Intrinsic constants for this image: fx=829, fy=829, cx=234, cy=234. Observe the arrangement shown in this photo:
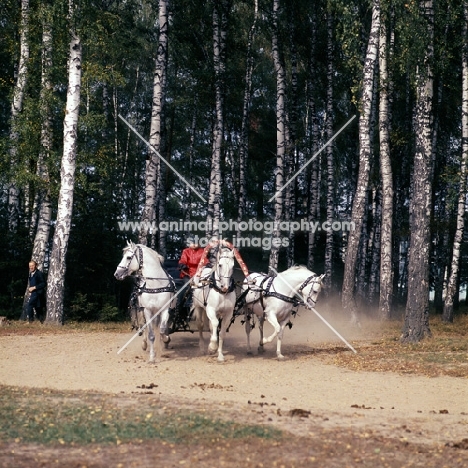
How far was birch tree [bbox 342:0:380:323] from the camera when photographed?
24.8 metres

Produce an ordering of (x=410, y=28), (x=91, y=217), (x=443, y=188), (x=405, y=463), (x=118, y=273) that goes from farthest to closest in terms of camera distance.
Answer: (x=443, y=188) → (x=91, y=217) → (x=410, y=28) → (x=118, y=273) → (x=405, y=463)

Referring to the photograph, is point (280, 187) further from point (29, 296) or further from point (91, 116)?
point (29, 296)

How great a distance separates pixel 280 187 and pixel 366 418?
2037cm

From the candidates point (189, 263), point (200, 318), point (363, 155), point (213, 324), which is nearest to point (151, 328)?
point (213, 324)

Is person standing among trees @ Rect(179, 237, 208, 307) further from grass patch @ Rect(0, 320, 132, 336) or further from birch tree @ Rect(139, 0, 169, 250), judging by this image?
birch tree @ Rect(139, 0, 169, 250)

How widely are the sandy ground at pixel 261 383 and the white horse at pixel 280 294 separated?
823 millimetres

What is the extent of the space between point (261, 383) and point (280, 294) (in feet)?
13.9

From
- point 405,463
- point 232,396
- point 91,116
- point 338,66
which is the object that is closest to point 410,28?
point 91,116

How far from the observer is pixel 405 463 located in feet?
27.7

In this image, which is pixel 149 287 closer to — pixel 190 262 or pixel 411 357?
pixel 190 262

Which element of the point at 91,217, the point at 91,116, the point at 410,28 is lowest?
the point at 91,217

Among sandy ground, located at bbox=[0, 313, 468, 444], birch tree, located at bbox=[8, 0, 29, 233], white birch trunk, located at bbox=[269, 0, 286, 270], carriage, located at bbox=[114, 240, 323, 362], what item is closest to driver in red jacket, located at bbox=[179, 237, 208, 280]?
carriage, located at bbox=[114, 240, 323, 362]

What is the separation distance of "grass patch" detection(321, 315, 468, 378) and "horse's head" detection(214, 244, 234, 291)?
9.13 feet

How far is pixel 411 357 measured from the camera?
1761 cm
